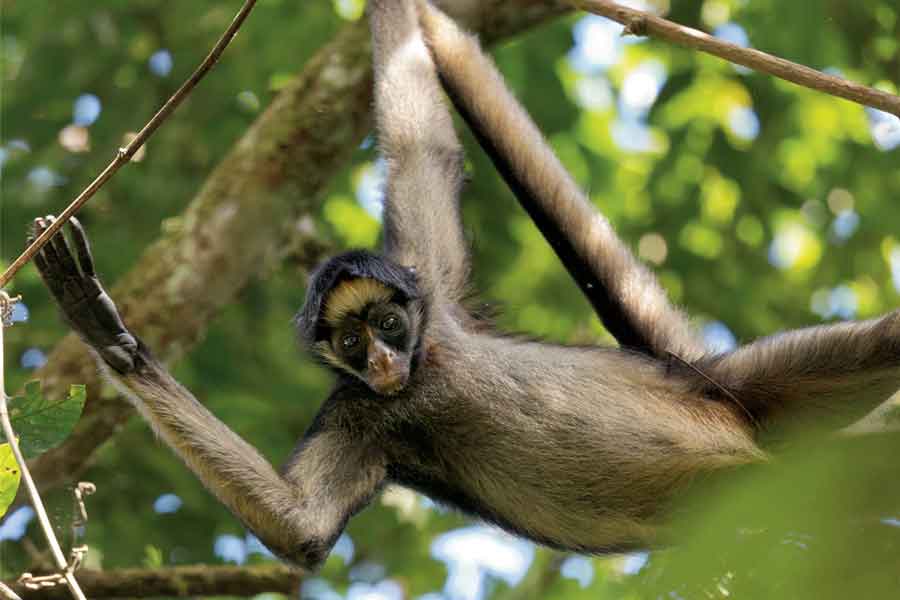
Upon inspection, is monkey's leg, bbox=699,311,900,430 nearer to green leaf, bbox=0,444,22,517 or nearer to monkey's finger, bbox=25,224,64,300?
monkey's finger, bbox=25,224,64,300

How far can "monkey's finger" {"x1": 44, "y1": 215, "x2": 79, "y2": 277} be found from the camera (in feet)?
14.2

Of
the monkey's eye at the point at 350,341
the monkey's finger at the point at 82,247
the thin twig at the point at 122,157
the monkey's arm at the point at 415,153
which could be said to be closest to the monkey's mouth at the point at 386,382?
the monkey's eye at the point at 350,341

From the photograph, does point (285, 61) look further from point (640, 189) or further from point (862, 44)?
point (862, 44)

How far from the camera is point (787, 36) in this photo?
23.6 ft

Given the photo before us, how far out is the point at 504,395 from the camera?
5.05 m

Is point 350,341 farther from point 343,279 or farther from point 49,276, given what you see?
point 49,276

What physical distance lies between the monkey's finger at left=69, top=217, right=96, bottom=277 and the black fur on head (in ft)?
3.36

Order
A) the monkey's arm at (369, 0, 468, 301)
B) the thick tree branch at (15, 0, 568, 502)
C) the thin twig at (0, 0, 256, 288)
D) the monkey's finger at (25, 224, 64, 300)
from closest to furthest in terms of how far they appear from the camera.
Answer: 1. the thin twig at (0, 0, 256, 288)
2. the monkey's finger at (25, 224, 64, 300)
3. the monkey's arm at (369, 0, 468, 301)
4. the thick tree branch at (15, 0, 568, 502)

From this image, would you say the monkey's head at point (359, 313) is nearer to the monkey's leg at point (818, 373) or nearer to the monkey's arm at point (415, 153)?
the monkey's arm at point (415, 153)

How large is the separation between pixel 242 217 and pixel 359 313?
1614 millimetres

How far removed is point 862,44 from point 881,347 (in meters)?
3.48

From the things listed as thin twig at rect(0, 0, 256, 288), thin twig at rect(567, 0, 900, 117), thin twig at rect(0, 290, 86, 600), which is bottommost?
thin twig at rect(0, 290, 86, 600)

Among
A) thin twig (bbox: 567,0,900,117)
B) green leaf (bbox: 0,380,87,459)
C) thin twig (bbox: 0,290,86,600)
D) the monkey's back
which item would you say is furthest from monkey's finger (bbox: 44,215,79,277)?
thin twig (bbox: 567,0,900,117)

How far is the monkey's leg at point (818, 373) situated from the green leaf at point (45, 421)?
265cm
